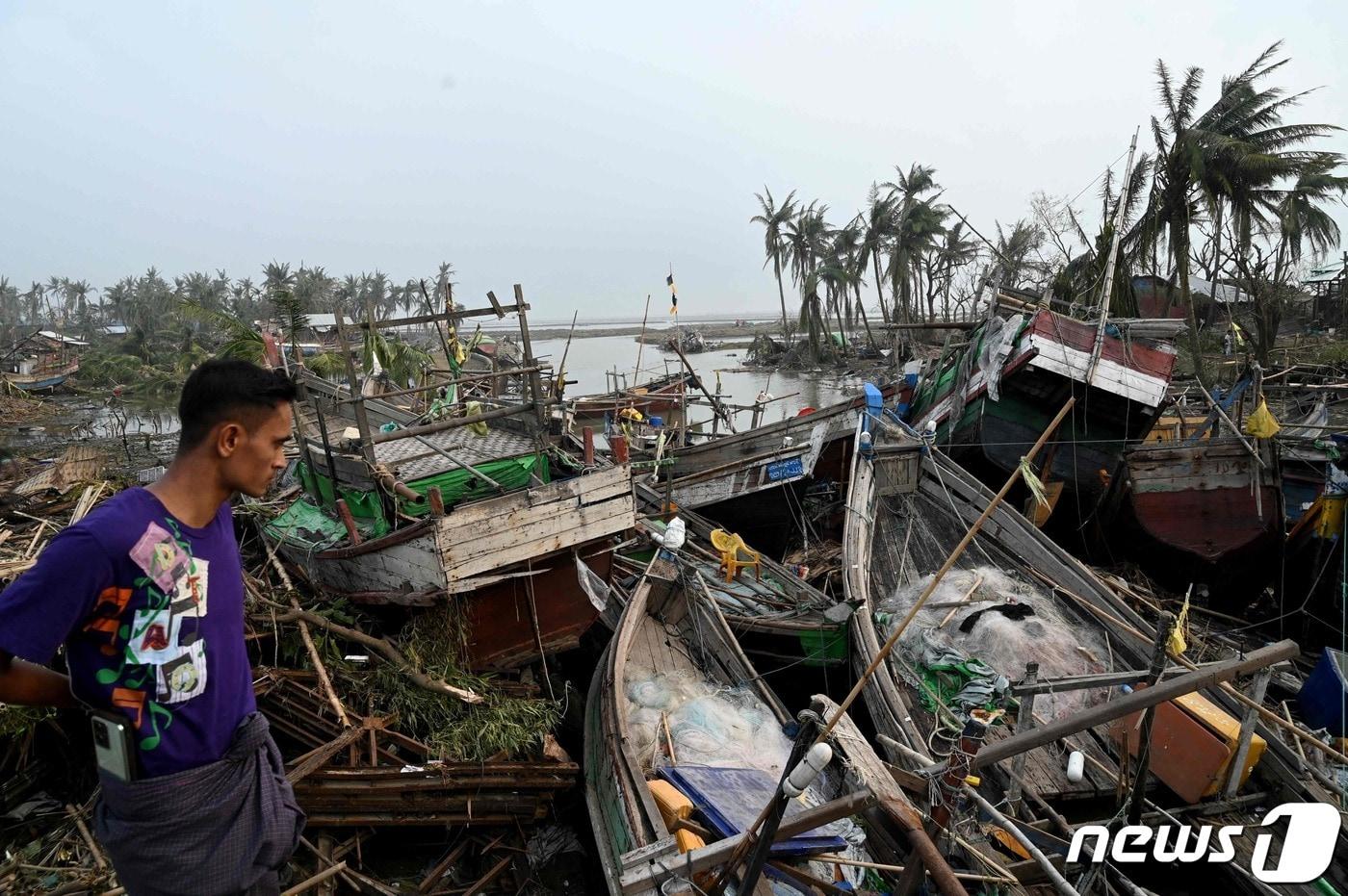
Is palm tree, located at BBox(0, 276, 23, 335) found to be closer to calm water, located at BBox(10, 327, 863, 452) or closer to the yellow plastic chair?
calm water, located at BBox(10, 327, 863, 452)

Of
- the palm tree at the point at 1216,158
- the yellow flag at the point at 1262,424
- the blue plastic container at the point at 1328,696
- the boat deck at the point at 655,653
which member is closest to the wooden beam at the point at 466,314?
the boat deck at the point at 655,653

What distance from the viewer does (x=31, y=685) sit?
1624 millimetres

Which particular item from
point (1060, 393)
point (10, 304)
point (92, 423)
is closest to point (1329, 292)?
point (1060, 393)

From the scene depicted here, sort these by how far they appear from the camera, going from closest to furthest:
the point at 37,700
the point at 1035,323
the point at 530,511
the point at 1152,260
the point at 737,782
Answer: the point at 37,700
the point at 737,782
the point at 530,511
the point at 1035,323
the point at 1152,260

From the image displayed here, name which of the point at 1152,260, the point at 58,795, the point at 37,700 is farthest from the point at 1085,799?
the point at 1152,260

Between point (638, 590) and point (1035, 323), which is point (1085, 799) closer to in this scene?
point (638, 590)

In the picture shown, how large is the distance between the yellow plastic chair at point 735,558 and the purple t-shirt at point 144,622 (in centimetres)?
638

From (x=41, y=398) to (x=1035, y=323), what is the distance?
37.4 m

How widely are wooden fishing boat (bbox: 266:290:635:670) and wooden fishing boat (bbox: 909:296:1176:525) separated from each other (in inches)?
259

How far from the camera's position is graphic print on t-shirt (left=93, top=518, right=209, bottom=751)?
62.2 inches

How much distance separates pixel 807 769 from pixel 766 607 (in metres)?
5.12

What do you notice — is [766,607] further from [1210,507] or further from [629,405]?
[629,405]

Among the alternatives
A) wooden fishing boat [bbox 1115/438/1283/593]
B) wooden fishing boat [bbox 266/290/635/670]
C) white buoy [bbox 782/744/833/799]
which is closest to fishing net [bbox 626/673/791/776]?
wooden fishing boat [bbox 266/290/635/670]

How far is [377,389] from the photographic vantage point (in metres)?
13.3
